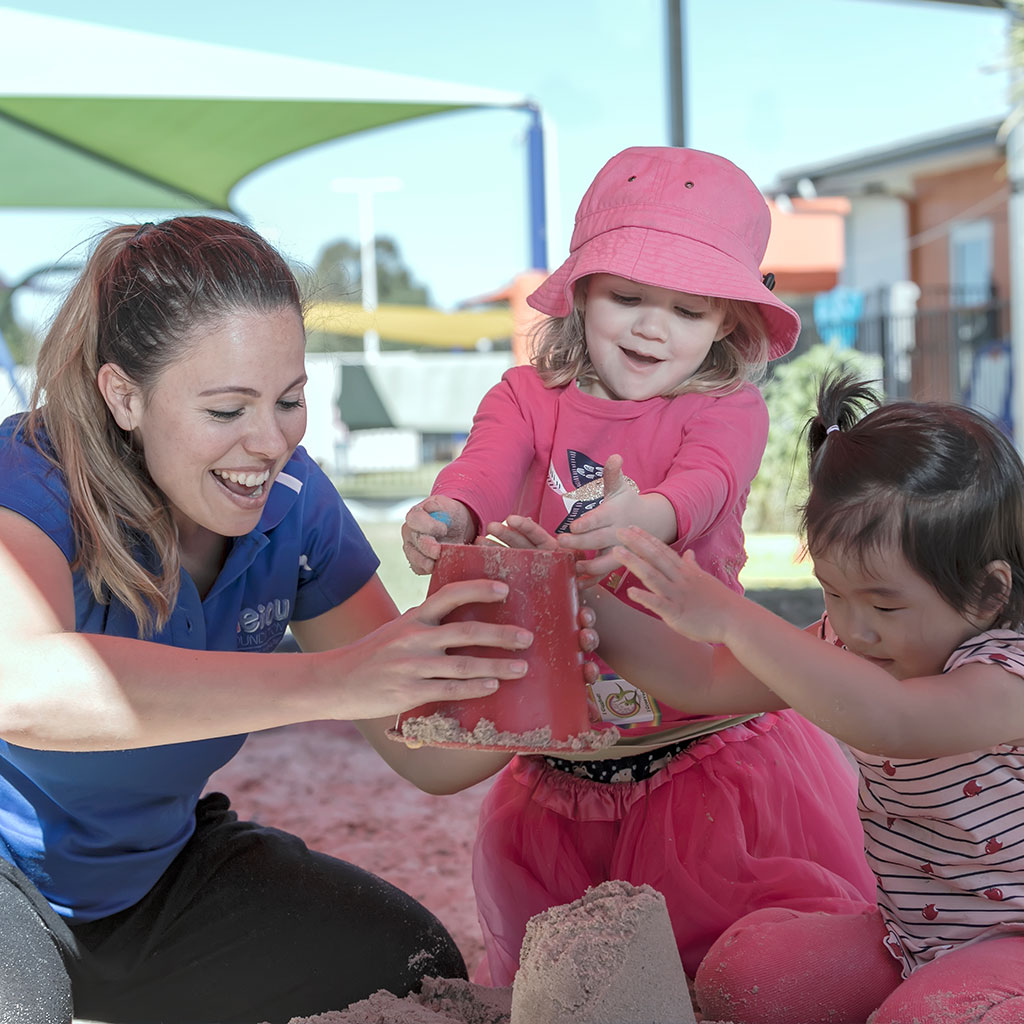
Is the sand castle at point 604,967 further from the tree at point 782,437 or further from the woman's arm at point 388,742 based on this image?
the tree at point 782,437

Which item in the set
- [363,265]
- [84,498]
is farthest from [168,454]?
[363,265]

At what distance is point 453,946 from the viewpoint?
2.06m

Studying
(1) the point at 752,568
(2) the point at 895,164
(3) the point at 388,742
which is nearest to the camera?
(3) the point at 388,742

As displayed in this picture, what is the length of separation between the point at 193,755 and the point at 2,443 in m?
0.56

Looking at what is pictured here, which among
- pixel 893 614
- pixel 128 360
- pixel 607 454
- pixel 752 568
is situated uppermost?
pixel 128 360

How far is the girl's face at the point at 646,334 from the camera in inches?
71.5

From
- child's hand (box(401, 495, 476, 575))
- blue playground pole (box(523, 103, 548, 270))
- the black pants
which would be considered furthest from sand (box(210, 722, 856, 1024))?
blue playground pole (box(523, 103, 548, 270))

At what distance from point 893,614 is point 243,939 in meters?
1.16

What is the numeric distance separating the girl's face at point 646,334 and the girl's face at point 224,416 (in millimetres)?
480

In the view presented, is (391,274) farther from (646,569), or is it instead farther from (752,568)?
(646,569)

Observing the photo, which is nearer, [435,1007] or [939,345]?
[435,1007]

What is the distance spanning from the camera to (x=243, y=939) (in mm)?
1908

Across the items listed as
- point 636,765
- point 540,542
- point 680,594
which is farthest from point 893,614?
point 636,765

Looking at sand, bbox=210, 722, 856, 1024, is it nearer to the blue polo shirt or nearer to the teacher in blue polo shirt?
the teacher in blue polo shirt
